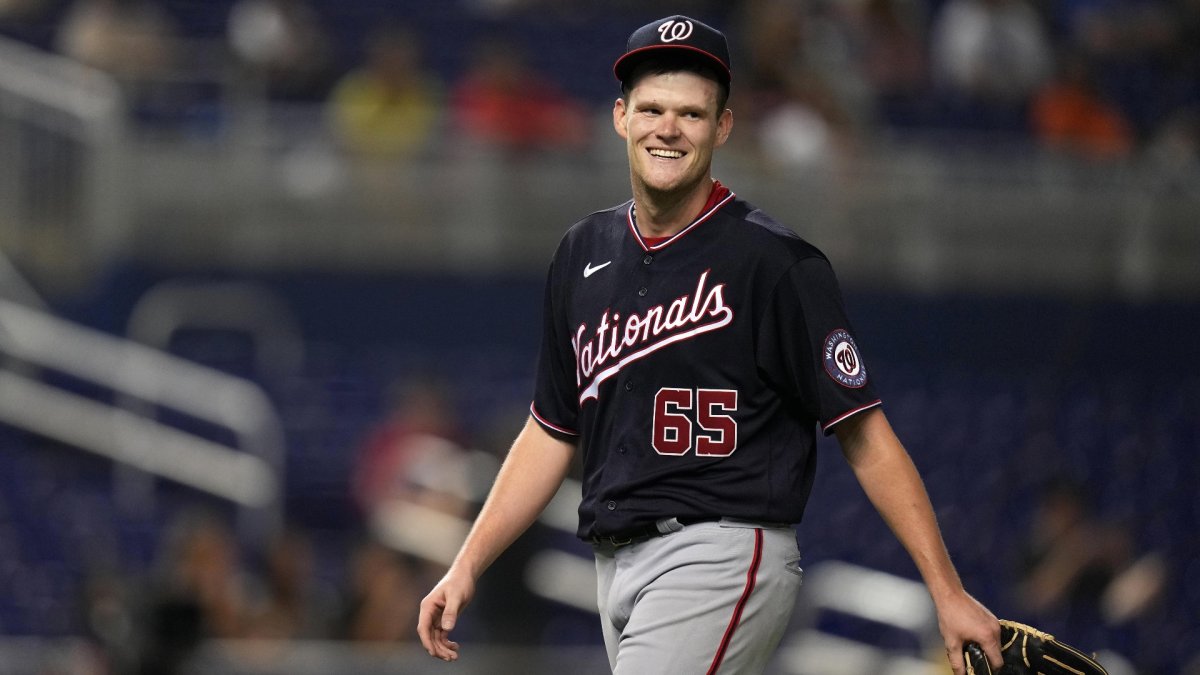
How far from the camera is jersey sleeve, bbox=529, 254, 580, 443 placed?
3744 mm

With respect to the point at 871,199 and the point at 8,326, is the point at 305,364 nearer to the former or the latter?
the point at 8,326

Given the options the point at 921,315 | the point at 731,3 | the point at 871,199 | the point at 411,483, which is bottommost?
the point at 411,483

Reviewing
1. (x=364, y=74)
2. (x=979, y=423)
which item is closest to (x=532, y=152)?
(x=364, y=74)

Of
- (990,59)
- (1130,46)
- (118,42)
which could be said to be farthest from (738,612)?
(1130,46)

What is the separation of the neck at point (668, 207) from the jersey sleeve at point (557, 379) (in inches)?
10.5

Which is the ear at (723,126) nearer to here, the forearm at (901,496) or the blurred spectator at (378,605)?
the forearm at (901,496)

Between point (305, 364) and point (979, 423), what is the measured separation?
4.25m

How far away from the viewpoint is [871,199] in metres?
11.3

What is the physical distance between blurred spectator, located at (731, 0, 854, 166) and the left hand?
26.3 feet

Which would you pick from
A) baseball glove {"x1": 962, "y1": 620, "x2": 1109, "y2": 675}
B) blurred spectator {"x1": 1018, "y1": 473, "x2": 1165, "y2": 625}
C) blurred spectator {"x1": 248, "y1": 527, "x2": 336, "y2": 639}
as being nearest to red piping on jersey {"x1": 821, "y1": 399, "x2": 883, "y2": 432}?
baseball glove {"x1": 962, "y1": 620, "x2": 1109, "y2": 675}

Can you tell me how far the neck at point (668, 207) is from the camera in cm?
351

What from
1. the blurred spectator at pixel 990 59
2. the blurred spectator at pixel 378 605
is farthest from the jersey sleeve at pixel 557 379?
the blurred spectator at pixel 990 59

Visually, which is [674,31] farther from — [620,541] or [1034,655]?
[1034,655]

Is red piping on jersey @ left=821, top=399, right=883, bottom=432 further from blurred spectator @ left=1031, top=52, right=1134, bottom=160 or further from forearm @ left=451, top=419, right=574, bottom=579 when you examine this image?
blurred spectator @ left=1031, top=52, right=1134, bottom=160
